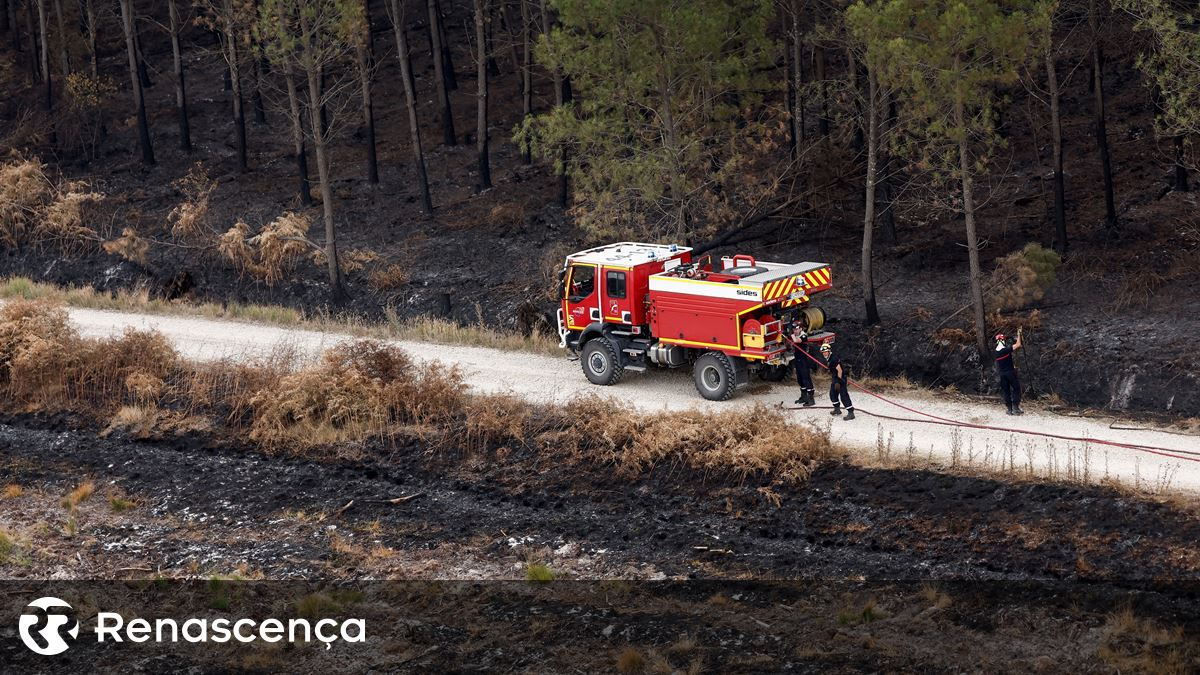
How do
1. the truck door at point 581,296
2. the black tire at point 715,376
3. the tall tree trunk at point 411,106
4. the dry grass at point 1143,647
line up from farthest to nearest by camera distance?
the tall tree trunk at point 411,106
the truck door at point 581,296
the black tire at point 715,376
the dry grass at point 1143,647

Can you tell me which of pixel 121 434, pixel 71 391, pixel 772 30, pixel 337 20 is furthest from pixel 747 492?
pixel 772 30

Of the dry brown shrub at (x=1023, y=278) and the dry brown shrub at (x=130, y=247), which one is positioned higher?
the dry brown shrub at (x=130, y=247)

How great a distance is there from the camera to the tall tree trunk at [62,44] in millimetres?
47144

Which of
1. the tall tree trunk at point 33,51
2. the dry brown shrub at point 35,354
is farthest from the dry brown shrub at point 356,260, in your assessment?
the tall tree trunk at point 33,51

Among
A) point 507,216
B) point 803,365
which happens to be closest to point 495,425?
point 803,365

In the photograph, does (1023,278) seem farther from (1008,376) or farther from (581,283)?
(581,283)

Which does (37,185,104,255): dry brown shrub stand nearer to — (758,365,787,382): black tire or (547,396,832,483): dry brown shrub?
(547,396,832,483): dry brown shrub

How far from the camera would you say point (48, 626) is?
1744 centimetres

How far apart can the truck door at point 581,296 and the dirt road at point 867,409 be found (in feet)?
3.82

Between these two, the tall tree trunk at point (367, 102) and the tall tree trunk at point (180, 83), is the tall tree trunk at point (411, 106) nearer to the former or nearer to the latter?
the tall tree trunk at point (367, 102)

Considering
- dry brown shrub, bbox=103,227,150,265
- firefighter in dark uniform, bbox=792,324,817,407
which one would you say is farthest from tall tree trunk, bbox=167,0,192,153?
firefighter in dark uniform, bbox=792,324,817,407

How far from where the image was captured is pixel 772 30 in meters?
43.1

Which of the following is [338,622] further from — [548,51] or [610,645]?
[548,51]

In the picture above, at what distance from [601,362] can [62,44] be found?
31.7 metres
